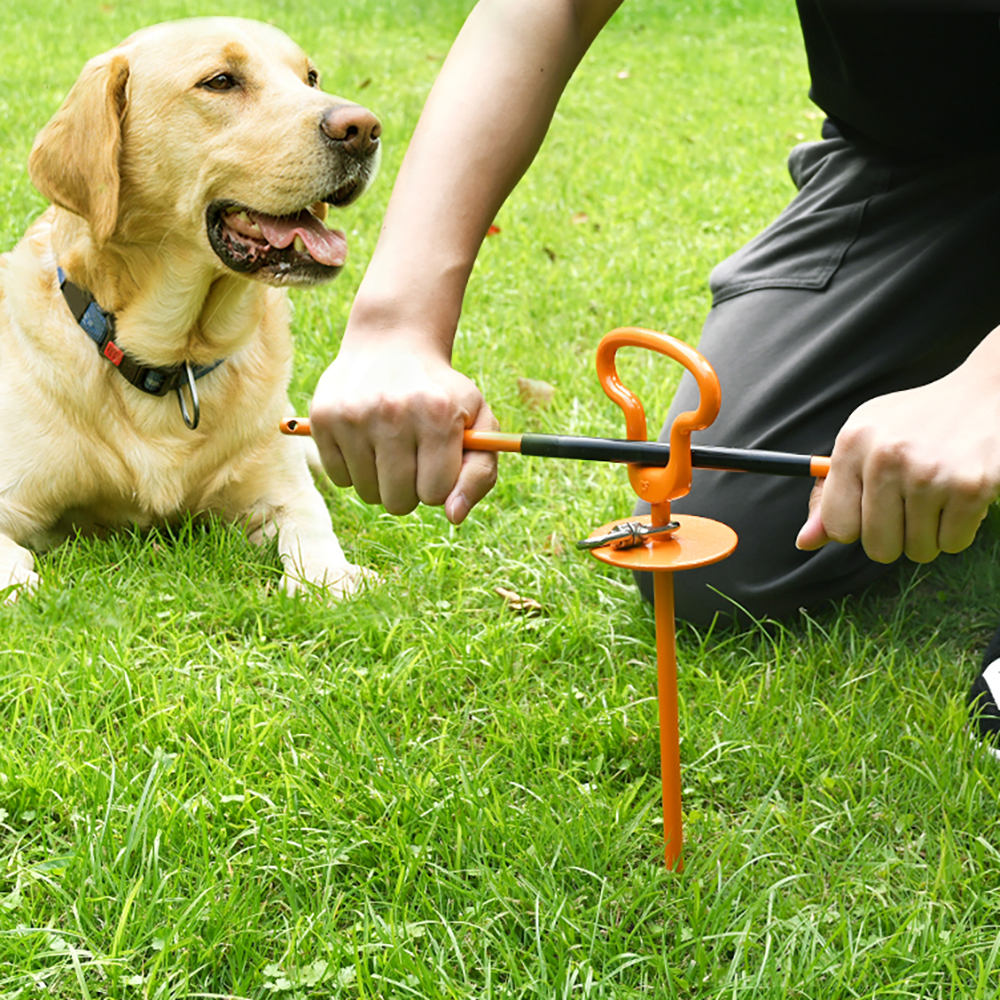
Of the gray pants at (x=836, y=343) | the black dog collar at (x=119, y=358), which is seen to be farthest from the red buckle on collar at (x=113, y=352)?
the gray pants at (x=836, y=343)

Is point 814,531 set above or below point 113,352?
above

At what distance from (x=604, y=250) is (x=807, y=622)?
2.73 meters

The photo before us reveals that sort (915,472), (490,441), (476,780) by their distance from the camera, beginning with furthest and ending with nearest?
1. (476,780)
2. (490,441)
3. (915,472)

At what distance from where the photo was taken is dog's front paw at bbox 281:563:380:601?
222cm

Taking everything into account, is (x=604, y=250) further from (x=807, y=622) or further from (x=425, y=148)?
(x=425, y=148)

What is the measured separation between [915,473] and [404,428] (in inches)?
23.6

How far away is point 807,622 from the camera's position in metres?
2.10

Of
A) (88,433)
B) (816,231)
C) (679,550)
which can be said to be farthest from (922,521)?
(88,433)

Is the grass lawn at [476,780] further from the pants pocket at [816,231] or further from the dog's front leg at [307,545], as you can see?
the pants pocket at [816,231]

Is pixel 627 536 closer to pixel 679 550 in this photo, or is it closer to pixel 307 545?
pixel 679 550

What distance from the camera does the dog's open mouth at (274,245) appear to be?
234 cm

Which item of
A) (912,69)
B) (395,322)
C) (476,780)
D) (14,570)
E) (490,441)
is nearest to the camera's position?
(490,441)

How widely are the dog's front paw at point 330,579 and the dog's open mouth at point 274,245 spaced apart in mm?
637

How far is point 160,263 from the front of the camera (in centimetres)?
239
